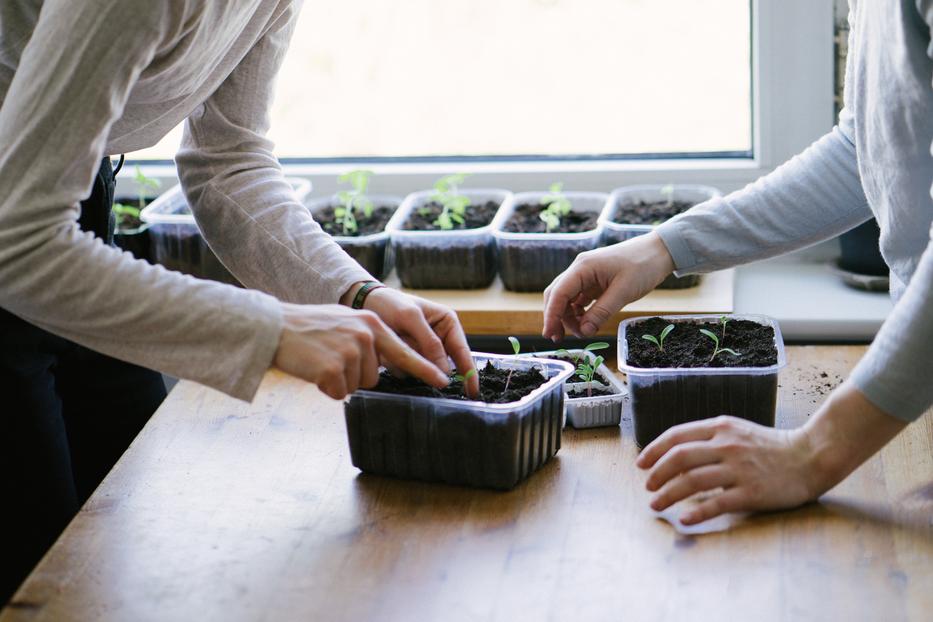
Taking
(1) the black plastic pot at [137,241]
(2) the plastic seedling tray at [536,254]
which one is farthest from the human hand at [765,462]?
(1) the black plastic pot at [137,241]

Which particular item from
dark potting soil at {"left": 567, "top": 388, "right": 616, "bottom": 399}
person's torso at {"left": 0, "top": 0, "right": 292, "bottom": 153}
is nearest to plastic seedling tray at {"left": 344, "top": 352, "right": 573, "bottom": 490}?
dark potting soil at {"left": 567, "top": 388, "right": 616, "bottom": 399}

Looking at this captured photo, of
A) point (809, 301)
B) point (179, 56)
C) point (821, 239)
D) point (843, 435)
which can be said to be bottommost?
point (809, 301)

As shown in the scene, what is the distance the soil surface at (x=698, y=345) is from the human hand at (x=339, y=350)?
1.06 ft

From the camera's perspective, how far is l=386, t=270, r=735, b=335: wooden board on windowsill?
1.83 metres

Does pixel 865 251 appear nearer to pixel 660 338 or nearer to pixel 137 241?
pixel 660 338

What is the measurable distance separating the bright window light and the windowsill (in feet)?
0.83

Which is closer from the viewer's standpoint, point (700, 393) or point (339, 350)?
point (339, 350)

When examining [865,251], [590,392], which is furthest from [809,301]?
[590,392]

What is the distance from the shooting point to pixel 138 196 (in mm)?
2332

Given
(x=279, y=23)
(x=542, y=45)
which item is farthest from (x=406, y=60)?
(x=279, y=23)

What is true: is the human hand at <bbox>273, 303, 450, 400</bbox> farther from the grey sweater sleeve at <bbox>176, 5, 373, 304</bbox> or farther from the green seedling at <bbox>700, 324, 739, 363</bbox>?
the green seedling at <bbox>700, 324, 739, 363</bbox>

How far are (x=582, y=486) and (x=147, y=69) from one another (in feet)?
2.25

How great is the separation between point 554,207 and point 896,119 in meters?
0.85

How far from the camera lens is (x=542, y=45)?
2.18 m
